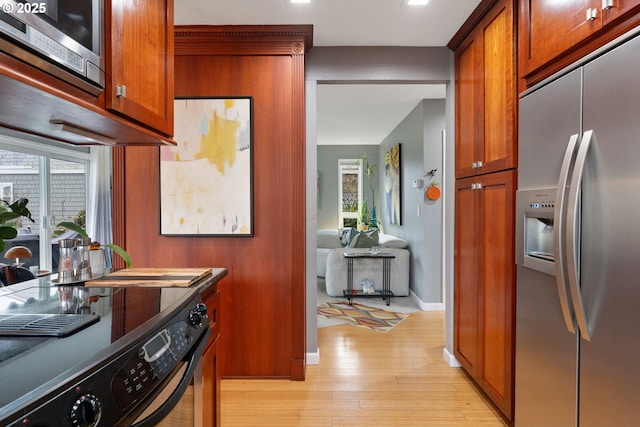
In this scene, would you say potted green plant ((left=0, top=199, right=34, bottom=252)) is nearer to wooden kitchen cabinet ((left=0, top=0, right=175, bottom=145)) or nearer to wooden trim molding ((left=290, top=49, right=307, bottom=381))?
wooden kitchen cabinet ((left=0, top=0, right=175, bottom=145))

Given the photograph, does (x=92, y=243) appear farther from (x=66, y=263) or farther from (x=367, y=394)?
(x=367, y=394)

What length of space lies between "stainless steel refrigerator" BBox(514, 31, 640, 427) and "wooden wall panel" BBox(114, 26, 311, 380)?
57.5 inches

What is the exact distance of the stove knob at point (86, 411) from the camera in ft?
2.05

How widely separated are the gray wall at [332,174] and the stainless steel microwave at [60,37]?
6.94m

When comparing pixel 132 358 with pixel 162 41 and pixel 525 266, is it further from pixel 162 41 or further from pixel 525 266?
pixel 525 266

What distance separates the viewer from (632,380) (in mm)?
1190

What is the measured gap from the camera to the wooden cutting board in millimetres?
1441

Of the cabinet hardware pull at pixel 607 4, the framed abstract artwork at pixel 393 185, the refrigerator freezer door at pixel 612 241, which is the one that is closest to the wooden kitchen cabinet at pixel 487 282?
the refrigerator freezer door at pixel 612 241

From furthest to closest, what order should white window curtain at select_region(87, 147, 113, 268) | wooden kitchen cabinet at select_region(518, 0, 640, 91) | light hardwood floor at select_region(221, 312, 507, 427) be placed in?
white window curtain at select_region(87, 147, 113, 268) < light hardwood floor at select_region(221, 312, 507, 427) < wooden kitchen cabinet at select_region(518, 0, 640, 91)

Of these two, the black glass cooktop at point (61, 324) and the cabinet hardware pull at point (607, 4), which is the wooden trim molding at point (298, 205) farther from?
the cabinet hardware pull at point (607, 4)

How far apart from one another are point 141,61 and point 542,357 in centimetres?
206

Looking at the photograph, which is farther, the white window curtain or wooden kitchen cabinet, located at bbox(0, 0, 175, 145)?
the white window curtain

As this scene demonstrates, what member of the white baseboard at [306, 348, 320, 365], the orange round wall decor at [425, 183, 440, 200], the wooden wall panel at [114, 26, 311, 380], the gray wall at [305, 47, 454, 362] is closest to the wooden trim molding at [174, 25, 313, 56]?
the wooden wall panel at [114, 26, 311, 380]

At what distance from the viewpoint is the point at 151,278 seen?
1.54 metres
